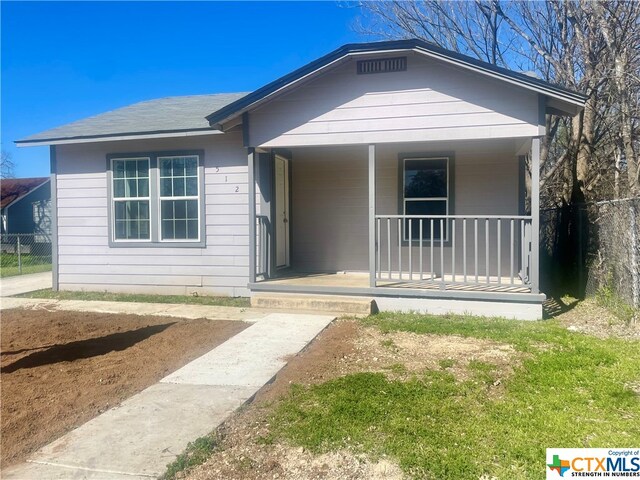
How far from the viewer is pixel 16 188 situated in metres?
32.1

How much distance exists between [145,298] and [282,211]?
308 cm

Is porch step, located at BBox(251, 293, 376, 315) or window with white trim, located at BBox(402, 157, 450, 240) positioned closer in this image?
porch step, located at BBox(251, 293, 376, 315)

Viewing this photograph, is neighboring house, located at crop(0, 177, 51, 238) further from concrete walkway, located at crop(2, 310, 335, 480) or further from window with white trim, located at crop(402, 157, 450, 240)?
concrete walkway, located at crop(2, 310, 335, 480)

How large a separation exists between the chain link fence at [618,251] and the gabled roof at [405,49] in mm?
1677

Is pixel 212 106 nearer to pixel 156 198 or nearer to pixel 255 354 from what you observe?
pixel 156 198

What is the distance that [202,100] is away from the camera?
1120 centimetres

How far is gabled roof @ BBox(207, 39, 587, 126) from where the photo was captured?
6336mm

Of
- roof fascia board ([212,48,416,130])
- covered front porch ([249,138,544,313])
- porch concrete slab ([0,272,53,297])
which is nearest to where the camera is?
roof fascia board ([212,48,416,130])

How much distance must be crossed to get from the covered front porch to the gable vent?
54.6 inches

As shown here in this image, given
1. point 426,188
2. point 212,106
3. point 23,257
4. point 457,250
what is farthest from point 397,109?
point 23,257

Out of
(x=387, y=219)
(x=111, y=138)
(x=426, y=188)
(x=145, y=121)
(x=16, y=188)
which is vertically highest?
(x=16, y=188)

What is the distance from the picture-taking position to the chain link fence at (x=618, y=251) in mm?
6367

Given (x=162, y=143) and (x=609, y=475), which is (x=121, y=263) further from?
(x=609, y=475)

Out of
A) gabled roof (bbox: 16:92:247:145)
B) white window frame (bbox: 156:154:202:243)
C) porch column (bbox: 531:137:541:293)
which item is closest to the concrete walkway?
porch column (bbox: 531:137:541:293)
